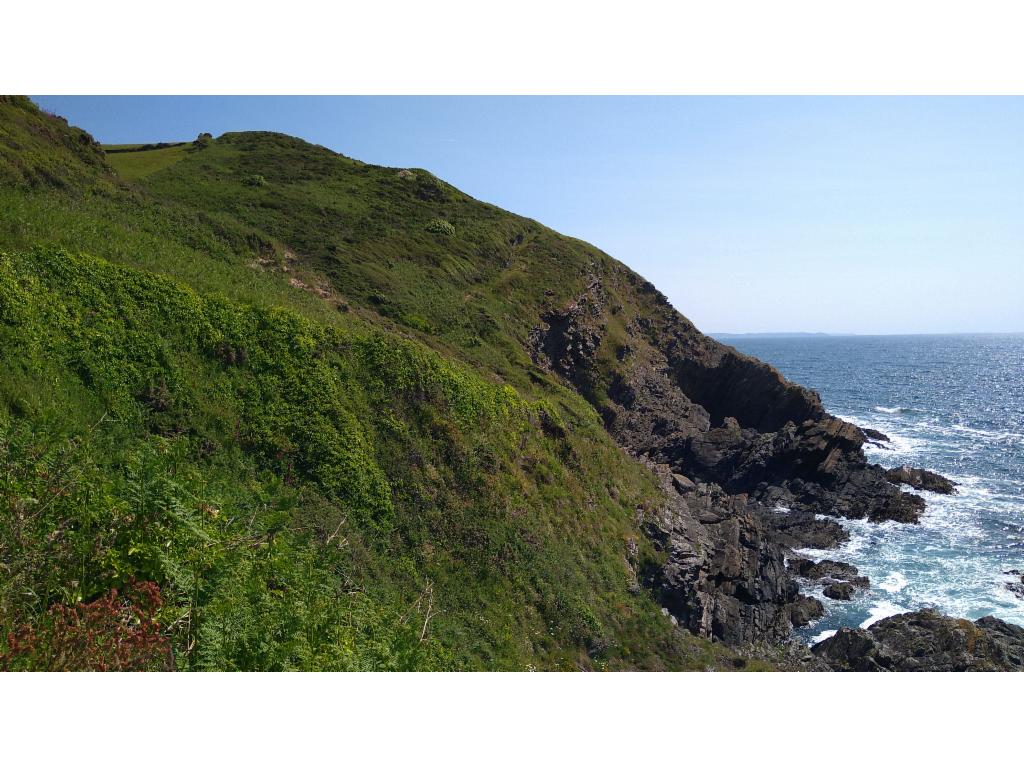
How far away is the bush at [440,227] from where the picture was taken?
52.0 meters

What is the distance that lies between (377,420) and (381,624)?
9920 millimetres

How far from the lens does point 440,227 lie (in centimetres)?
5244

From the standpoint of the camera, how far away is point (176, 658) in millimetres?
6055

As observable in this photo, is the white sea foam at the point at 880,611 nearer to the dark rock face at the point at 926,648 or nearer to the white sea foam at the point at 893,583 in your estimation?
the white sea foam at the point at 893,583

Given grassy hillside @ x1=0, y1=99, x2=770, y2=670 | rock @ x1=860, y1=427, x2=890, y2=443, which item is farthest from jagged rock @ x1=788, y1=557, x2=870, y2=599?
rock @ x1=860, y1=427, x2=890, y2=443

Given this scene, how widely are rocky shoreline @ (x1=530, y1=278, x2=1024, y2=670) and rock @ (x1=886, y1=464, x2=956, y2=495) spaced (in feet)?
0.35

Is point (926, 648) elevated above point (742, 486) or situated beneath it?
situated beneath

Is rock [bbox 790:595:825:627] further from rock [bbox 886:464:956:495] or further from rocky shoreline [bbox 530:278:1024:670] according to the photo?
rock [bbox 886:464:956:495]

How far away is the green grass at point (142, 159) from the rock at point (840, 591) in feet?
194

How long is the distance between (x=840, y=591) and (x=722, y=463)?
17345 mm

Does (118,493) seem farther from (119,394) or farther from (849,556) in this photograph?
(849,556)

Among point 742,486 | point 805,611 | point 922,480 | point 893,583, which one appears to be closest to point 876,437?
point 922,480

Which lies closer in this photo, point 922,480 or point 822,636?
point 822,636

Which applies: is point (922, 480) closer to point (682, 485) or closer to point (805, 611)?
point (682, 485)
